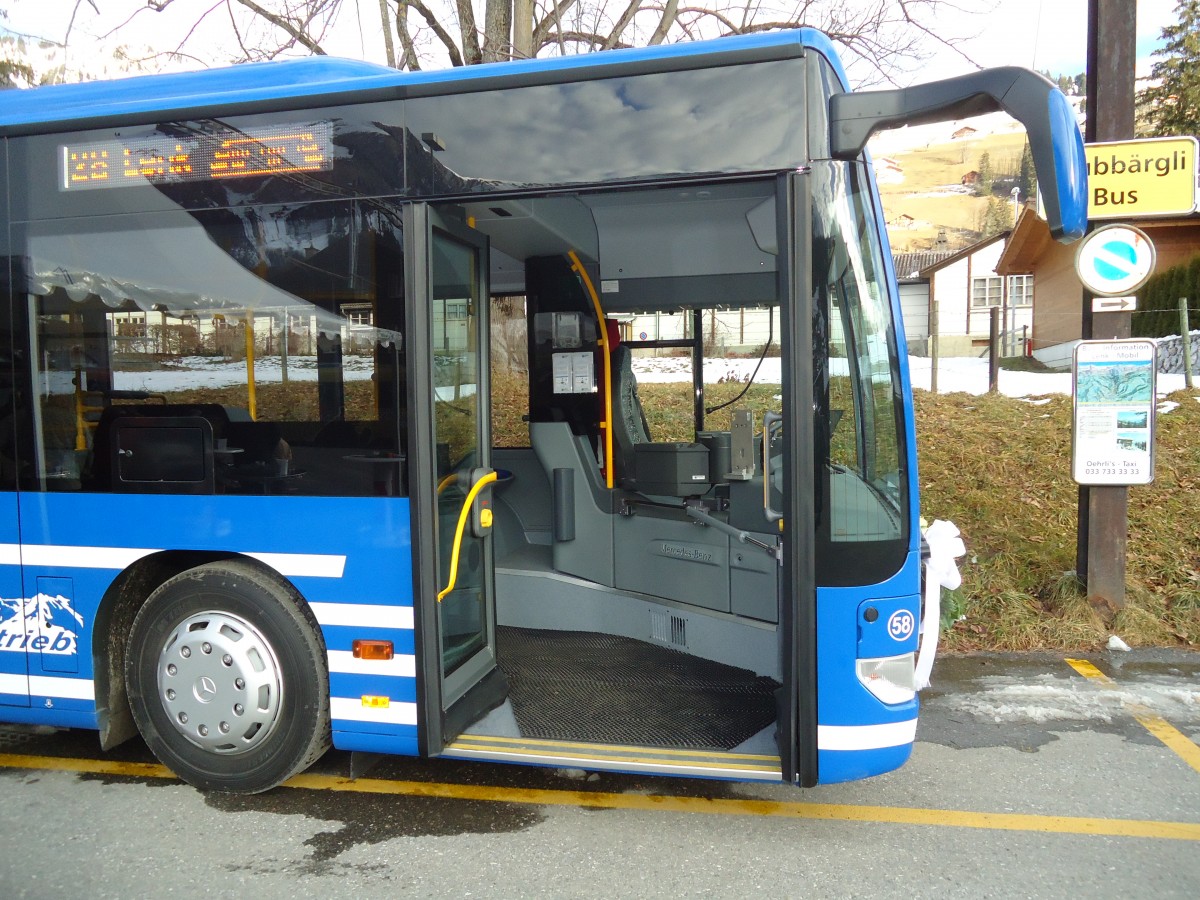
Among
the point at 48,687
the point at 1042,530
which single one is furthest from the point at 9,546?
the point at 1042,530

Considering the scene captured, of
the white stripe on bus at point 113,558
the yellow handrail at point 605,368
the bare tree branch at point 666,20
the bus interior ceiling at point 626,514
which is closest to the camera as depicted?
the white stripe on bus at point 113,558

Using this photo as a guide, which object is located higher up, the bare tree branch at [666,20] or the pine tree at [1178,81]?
the pine tree at [1178,81]

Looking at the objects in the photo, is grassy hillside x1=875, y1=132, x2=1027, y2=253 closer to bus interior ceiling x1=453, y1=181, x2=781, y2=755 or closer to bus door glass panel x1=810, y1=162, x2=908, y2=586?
bus interior ceiling x1=453, y1=181, x2=781, y2=755

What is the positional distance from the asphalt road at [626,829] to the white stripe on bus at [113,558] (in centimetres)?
100

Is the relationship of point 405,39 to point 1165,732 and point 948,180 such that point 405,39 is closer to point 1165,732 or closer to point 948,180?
point 1165,732

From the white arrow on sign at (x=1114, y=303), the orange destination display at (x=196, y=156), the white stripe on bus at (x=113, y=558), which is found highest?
the orange destination display at (x=196, y=156)

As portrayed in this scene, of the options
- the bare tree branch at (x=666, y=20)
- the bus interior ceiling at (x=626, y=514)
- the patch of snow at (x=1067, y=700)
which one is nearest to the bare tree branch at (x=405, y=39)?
the bare tree branch at (x=666, y=20)

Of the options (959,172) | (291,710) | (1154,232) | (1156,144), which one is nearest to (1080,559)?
(1156,144)

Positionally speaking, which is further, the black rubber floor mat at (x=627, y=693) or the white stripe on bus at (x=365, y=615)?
the black rubber floor mat at (x=627, y=693)

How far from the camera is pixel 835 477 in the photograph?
3334 mm

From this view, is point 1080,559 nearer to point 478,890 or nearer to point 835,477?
point 835,477

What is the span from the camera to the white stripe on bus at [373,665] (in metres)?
3.63

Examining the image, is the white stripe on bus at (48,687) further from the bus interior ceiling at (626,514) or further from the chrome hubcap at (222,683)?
the bus interior ceiling at (626,514)

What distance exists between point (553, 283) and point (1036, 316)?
26923 millimetres
